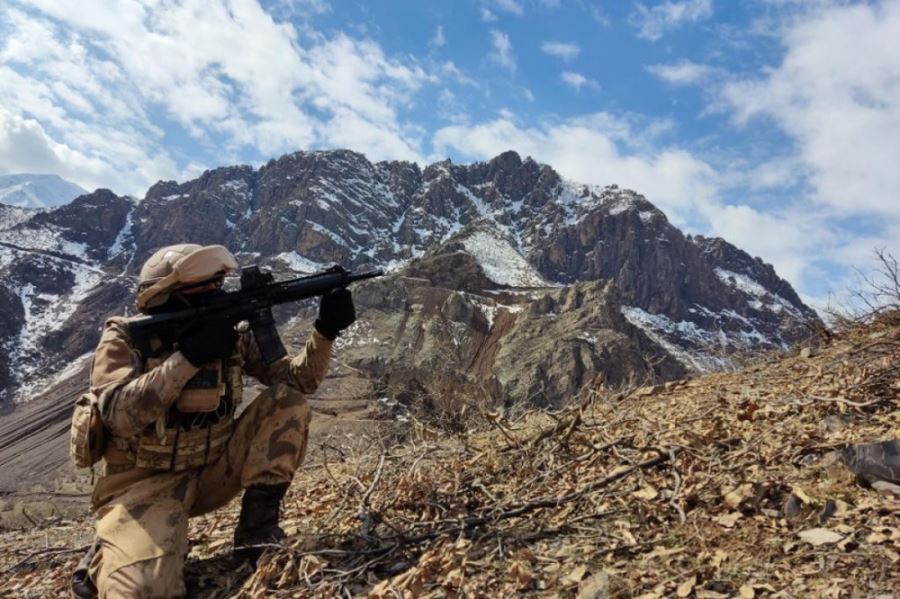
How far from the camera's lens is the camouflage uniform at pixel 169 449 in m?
2.82

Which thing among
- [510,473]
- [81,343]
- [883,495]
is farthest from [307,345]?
[81,343]

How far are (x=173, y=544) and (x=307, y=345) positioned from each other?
1212 mm

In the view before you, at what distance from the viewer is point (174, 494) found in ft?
10.3

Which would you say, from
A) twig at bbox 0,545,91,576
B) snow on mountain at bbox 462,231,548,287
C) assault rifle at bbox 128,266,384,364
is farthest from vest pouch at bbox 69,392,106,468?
snow on mountain at bbox 462,231,548,287

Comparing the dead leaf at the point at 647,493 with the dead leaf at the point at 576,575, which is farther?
the dead leaf at the point at 647,493

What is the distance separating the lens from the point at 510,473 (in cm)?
368

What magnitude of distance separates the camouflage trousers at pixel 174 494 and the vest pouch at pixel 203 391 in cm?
23

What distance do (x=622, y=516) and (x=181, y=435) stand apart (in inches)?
87.5

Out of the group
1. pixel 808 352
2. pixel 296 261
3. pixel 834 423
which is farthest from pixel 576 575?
pixel 296 261

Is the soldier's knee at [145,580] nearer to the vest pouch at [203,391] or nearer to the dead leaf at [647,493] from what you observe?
the vest pouch at [203,391]

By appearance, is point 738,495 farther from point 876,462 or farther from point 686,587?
point 686,587

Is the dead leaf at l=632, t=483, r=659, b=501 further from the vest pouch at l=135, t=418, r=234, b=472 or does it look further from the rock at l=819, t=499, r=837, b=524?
the vest pouch at l=135, t=418, r=234, b=472

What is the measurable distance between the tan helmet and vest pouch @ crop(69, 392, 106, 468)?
0.55 meters

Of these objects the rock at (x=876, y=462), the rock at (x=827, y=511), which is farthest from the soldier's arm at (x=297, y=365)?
the rock at (x=876, y=462)
